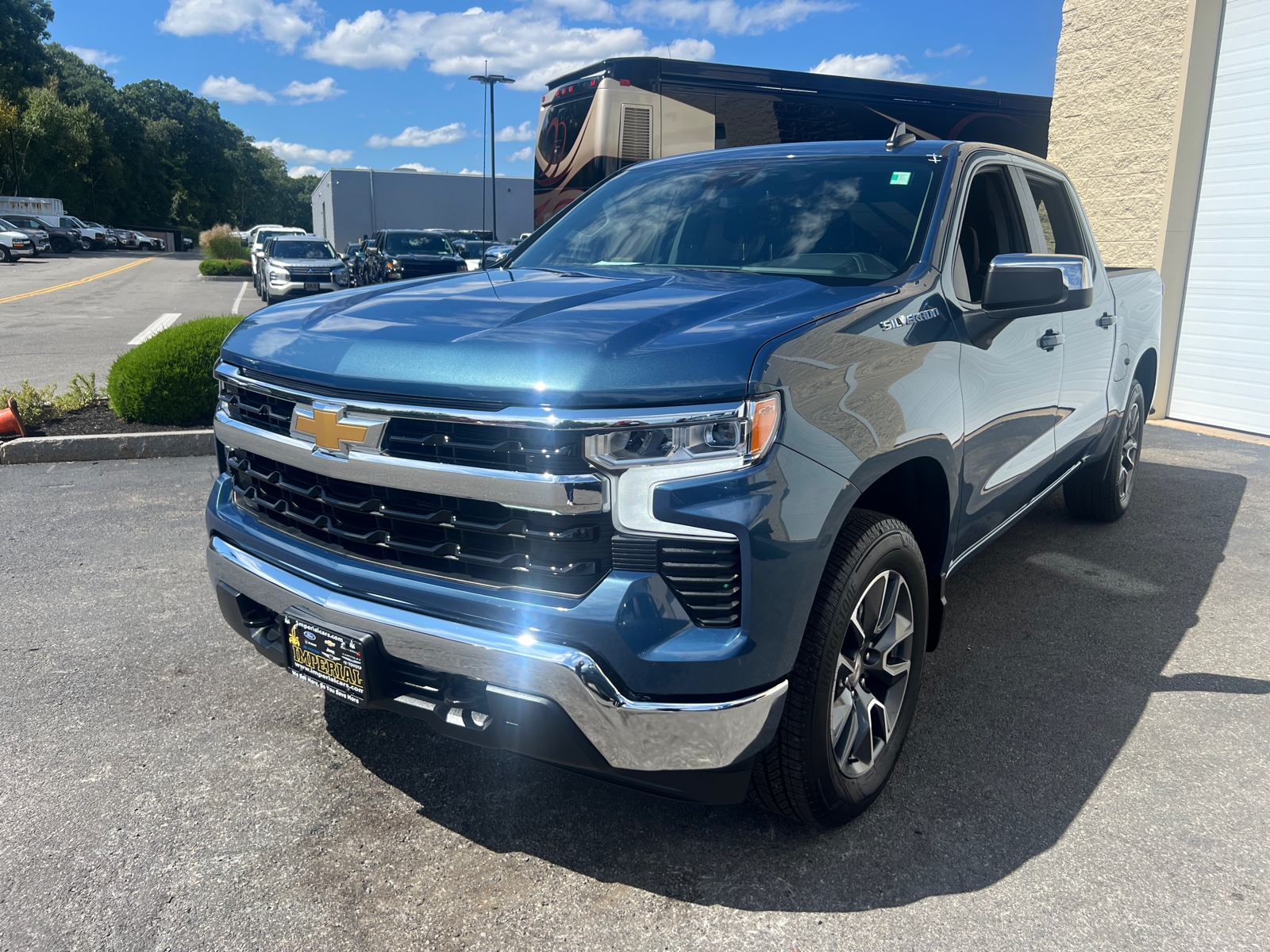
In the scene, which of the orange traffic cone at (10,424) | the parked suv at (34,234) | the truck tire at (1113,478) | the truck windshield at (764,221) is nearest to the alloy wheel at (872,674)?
the truck windshield at (764,221)

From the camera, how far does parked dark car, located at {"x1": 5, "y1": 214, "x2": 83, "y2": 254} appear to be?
153ft

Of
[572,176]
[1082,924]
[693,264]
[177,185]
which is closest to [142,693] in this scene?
[693,264]

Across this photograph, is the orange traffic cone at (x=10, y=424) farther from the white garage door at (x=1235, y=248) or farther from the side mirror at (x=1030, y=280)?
the white garage door at (x=1235, y=248)

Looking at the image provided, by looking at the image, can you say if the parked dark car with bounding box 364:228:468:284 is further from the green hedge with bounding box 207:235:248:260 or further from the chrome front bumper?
the green hedge with bounding box 207:235:248:260

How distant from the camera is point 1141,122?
9.04m

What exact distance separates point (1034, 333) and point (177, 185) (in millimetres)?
87311

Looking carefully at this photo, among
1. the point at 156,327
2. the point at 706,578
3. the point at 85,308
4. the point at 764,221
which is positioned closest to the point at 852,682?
the point at 706,578

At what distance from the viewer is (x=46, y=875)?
2.40 m

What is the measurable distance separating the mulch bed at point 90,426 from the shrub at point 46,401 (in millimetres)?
58

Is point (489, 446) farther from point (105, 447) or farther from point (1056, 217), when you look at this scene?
point (105, 447)

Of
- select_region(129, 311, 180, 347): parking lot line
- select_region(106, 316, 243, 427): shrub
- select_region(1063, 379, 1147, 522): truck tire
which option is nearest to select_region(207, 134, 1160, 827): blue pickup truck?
select_region(1063, 379, 1147, 522): truck tire

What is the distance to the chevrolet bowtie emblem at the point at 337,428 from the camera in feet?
7.36

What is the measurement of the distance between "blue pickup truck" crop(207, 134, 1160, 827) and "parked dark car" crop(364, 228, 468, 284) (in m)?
17.5

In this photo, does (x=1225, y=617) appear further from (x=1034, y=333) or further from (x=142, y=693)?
(x=142, y=693)
